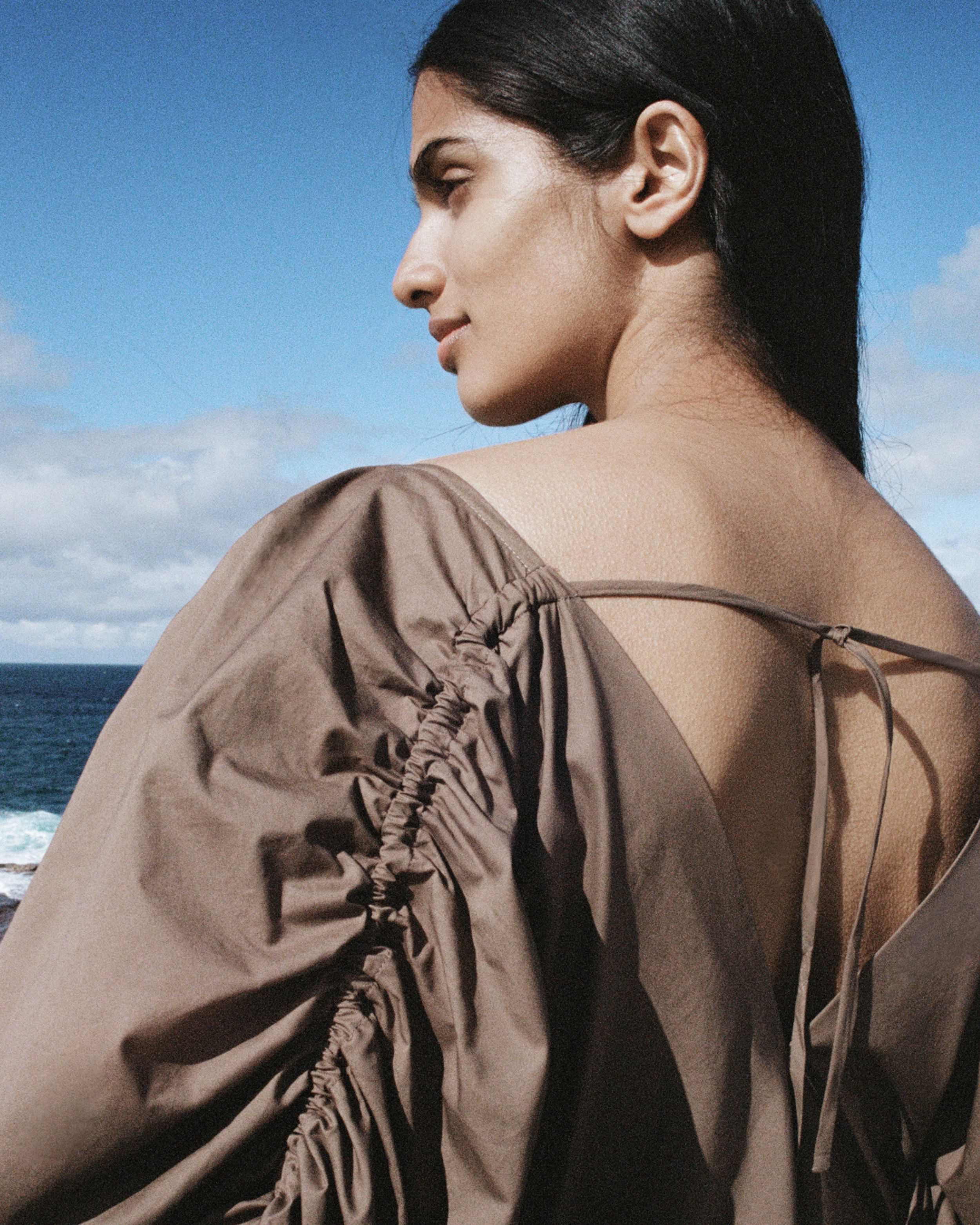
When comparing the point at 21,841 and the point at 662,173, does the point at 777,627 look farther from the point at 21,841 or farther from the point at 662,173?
the point at 21,841

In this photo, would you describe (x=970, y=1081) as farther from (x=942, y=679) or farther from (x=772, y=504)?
(x=772, y=504)

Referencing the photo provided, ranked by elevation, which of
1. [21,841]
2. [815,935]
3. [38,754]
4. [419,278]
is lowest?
[21,841]

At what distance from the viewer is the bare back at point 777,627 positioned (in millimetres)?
1078

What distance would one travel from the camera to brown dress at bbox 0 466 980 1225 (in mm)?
865

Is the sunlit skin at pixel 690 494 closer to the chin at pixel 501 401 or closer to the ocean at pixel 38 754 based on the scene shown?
the chin at pixel 501 401

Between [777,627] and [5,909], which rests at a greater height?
[777,627]

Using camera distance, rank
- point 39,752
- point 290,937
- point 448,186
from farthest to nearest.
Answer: point 39,752, point 448,186, point 290,937

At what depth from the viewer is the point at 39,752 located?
2042 inches

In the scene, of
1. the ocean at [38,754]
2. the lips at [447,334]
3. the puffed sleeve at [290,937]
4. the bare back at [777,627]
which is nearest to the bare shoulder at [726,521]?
the bare back at [777,627]

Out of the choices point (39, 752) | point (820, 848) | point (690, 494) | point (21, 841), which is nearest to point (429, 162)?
point (690, 494)

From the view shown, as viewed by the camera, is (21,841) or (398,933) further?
(21,841)

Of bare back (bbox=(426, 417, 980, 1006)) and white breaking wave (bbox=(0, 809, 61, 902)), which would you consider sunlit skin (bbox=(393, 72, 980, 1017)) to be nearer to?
bare back (bbox=(426, 417, 980, 1006))

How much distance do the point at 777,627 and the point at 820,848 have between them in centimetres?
25

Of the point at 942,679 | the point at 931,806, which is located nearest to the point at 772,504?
the point at 942,679
